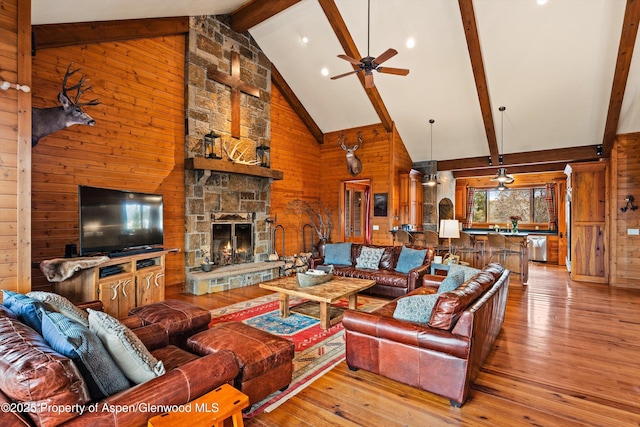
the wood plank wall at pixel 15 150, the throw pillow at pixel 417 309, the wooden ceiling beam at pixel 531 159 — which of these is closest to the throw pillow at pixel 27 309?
the wood plank wall at pixel 15 150

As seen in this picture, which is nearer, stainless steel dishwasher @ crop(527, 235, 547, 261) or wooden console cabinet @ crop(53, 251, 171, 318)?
wooden console cabinet @ crop(53, 251, 171, 318)

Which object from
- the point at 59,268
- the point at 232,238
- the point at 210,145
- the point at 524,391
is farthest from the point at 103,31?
the point at 524,391

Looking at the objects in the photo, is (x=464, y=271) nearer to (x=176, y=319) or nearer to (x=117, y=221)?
(x=176, y=319)

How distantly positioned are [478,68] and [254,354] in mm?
5939

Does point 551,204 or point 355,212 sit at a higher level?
point 551,204

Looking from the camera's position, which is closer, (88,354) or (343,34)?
(88,354)

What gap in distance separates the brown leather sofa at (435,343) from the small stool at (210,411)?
53.5 inches

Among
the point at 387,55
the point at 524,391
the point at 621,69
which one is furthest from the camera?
the point at 621,69

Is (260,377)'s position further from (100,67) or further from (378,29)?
(378,29)

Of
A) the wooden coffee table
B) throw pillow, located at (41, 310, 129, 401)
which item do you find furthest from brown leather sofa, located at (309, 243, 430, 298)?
throw pillow, located at (41, 310, 129, 401)

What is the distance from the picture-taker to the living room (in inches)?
106

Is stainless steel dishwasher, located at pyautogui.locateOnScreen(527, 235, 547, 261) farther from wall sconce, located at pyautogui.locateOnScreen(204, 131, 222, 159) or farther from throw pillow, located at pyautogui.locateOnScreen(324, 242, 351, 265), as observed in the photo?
wall sconce, located at pyautogui.locateOnScreen(204, 131, 222, 159)

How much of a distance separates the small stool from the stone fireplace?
4127mm

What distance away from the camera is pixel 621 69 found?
5.15 metres
